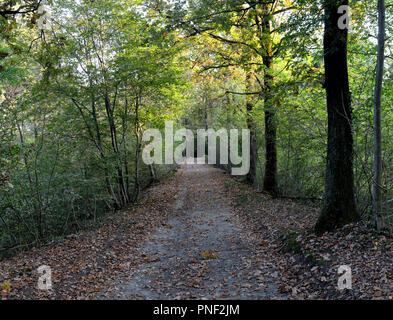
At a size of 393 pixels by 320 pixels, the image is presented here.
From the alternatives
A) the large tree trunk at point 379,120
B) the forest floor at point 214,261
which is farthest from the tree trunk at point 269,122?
the large tree trunk at point 379,120

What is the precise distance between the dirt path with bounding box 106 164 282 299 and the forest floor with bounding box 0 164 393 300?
0.07ft

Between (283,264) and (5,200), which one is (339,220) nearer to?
(283,264)

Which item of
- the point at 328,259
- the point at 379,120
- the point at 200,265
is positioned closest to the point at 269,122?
the point at 379,120

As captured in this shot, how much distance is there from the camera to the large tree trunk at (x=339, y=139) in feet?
23.0

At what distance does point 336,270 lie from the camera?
5.41m

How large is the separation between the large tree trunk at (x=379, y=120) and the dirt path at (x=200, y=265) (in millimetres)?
2611

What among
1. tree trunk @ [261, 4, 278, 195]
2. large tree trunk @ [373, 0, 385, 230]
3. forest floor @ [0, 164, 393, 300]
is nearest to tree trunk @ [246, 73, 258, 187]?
tree trunk @ [261, 4, 278, 195]

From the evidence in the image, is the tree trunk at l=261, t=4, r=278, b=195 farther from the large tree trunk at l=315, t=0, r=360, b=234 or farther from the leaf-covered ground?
the leaf-covered ground

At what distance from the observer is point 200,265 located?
722 cm

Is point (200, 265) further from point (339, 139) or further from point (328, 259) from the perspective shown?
point (339, 139)

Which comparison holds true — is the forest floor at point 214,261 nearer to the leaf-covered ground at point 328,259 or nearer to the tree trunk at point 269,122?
the leaf-covered ground at point 328,259
